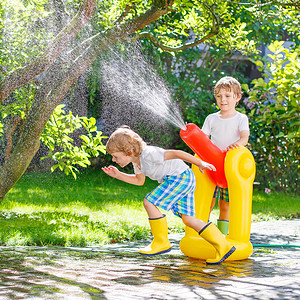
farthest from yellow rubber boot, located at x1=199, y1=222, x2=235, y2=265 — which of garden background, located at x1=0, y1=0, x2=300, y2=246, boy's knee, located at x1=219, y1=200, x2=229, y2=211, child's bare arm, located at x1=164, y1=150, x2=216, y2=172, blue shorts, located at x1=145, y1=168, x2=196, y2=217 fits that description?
garden background, located at x1=0, y1=0, x2=300, y2=246

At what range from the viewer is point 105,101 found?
13.0 metres

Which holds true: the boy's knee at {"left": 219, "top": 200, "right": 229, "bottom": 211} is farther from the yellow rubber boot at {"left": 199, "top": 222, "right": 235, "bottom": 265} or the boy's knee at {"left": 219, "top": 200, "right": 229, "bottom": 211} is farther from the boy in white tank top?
the yellow rubber boot at {"left": 199, "top": 222, "right": 235, "bottom": 265}

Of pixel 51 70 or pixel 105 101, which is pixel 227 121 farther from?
pixel 105 101

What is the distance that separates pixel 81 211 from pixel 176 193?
11.0 ft

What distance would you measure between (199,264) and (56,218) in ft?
8.86

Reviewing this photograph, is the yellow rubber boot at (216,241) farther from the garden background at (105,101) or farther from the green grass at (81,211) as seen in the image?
the green grass at (81,211)

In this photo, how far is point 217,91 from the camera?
438 centimetres

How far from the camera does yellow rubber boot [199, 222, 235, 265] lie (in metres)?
3.79

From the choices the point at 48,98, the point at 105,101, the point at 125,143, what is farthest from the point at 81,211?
the point at 105,101

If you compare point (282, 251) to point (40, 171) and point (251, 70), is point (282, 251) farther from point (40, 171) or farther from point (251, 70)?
point (251, 70)

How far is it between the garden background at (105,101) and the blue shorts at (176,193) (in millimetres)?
687

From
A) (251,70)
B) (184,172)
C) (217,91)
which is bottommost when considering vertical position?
(184,172)

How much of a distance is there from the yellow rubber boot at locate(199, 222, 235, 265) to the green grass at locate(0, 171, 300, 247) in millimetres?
1507

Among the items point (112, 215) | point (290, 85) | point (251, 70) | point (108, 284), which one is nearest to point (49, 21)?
point (112, 215)
